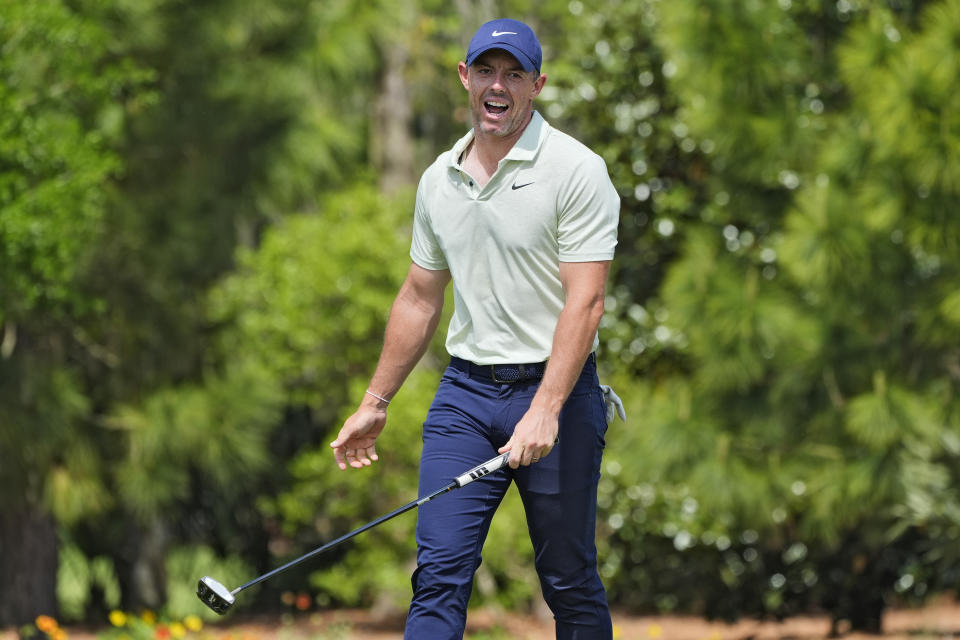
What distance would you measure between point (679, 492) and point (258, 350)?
3.27 metres

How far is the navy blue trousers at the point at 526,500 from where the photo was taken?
3352mm

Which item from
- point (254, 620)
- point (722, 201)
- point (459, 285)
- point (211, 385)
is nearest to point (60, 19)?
point (211, 385)

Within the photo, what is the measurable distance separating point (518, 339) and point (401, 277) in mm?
6226

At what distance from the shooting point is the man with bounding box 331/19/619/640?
328cm

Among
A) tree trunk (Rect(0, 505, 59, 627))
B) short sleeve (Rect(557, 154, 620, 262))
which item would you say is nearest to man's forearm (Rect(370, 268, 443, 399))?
short sleeve (Rect(557, 154, 620, 262))

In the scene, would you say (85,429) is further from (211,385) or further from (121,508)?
(121,508)

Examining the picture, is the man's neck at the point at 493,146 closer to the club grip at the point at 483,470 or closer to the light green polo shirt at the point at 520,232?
the light green polo shirt at the point at 520,232

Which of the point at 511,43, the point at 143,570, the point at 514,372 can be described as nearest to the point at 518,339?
the point at 514,372

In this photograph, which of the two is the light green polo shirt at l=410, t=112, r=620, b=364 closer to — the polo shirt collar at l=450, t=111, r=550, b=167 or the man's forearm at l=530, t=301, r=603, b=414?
the polo shirt collar at l=450, t=111, r=550, b=167

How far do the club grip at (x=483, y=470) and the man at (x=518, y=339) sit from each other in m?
0.04

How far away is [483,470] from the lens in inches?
130

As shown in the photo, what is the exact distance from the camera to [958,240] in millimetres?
6609

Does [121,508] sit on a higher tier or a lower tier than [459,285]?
lower

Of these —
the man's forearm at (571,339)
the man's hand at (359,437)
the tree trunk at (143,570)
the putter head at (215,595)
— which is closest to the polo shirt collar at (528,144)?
the man's forearm at (571,339)
